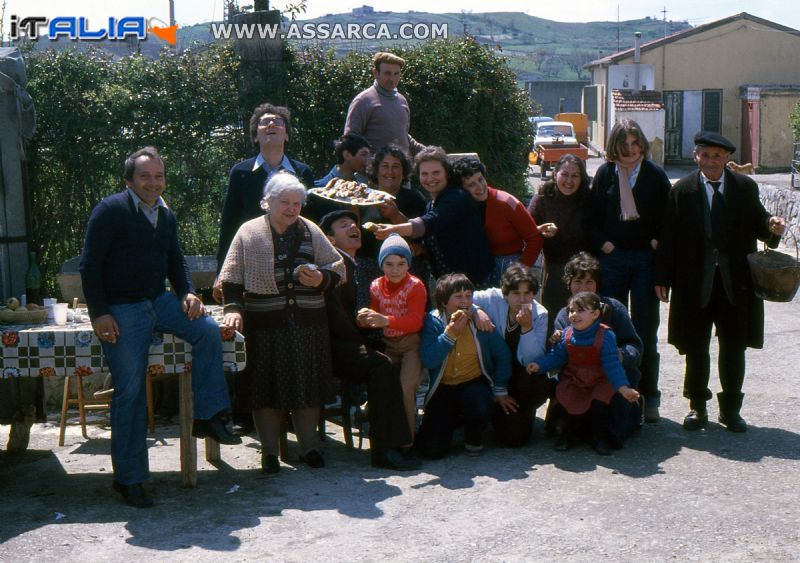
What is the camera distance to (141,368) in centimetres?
568

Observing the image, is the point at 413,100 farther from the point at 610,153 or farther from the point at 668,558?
the point at 668,558

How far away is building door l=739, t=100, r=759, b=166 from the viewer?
118 ft

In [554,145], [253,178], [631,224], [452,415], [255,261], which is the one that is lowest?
[452,415]

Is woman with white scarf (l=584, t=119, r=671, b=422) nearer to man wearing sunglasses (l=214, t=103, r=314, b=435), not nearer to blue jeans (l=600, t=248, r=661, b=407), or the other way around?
blue jeans (l=600, t=248, r=661, b=407)

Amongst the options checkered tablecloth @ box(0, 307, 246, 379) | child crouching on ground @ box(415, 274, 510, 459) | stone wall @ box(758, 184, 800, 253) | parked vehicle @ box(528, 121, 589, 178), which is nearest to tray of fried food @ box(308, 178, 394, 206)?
child crouching on ground @ box(415, 274, 510, 459)

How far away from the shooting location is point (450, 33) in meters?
13.4

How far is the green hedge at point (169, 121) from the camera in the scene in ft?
33.7

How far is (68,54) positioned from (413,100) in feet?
12.3

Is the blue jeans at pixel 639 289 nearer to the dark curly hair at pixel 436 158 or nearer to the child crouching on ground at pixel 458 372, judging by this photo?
the child crouching on ground at pixel 458 372

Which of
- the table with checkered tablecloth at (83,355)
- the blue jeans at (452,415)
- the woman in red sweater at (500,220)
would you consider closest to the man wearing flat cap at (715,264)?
the woman in red sweater at (500,220)

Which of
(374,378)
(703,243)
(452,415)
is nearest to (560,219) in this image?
(703,243)

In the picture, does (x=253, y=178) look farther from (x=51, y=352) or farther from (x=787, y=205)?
(x=787, y=205)

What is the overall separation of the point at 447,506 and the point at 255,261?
1.73 meters

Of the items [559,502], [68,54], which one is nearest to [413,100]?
[68,54]
